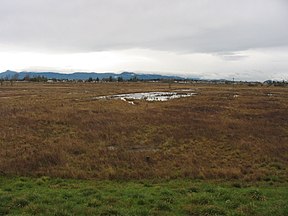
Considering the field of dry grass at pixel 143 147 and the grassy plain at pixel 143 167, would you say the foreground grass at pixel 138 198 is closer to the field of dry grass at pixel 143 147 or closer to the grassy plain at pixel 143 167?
the grassy plain at pixel 143 167

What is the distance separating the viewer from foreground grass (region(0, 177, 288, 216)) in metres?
9.66

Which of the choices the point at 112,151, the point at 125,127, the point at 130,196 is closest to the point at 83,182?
the point at 130,196

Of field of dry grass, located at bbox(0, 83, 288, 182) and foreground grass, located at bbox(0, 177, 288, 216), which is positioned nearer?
foreground grass, located at bbox(0, 177, 288, 216)

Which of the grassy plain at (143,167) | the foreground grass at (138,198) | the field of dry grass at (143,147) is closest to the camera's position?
the foreground grass at (138,198)

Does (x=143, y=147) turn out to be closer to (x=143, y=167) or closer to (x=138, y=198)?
(x=143, y=167)

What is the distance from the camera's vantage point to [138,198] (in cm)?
1095

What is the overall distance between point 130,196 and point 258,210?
156 inches

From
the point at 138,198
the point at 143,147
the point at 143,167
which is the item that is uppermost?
the point at 138,198

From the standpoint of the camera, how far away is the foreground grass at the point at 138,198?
9664mm

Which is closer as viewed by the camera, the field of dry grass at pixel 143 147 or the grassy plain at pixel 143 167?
the grassy plain at pixel 143 167

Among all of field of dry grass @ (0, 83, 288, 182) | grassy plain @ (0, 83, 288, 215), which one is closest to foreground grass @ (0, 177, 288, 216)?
grassy plain @ (0, 83, 288, 215)

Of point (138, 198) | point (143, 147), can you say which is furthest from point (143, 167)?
point (143, 147)

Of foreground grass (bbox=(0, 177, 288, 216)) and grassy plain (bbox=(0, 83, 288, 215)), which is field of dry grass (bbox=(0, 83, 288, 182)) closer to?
grassy plain (bbox=(0, 83, 288, 215))

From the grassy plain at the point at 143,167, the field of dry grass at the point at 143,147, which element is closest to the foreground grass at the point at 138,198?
the grassy plain at the point at 143,167
